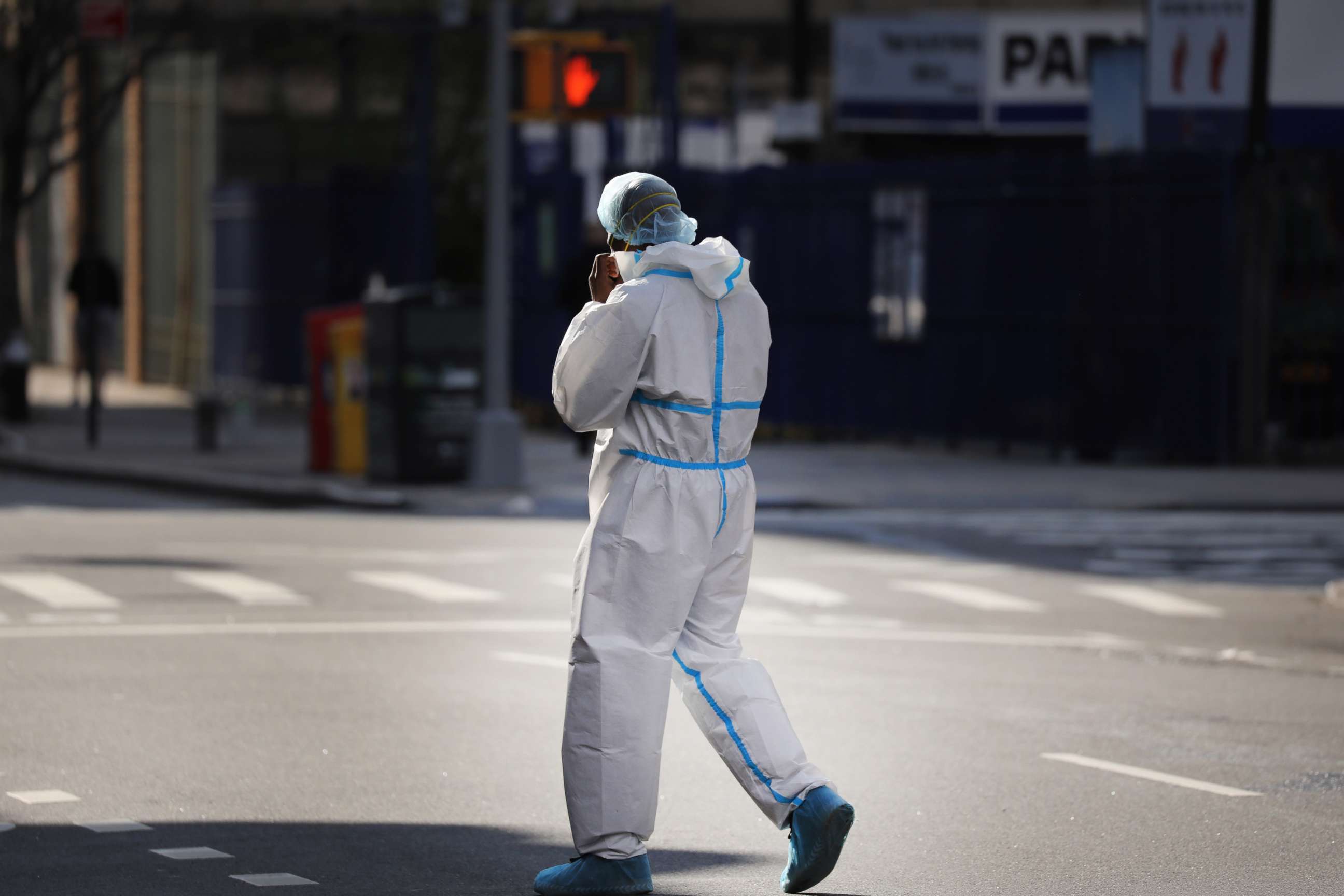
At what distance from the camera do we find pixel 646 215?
677 centimetres

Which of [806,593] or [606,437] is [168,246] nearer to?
[806,593]

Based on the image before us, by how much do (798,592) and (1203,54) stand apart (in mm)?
12838

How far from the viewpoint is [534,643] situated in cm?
1207

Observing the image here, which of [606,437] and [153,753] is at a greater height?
[606,437]

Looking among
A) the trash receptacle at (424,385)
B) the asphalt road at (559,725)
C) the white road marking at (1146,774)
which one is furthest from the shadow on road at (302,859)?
the trash receptacle at (424,385)

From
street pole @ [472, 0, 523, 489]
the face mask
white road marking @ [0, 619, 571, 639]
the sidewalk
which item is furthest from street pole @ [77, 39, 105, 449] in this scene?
the face mask

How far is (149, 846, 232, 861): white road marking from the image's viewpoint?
23.5 feet

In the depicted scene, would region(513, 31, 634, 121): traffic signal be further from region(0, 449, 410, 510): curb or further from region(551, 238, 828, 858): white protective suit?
region(551, 238, 828, 858): white protective suit

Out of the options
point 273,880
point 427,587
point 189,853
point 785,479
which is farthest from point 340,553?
point 273,880

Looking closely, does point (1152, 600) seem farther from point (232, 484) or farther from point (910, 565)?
point (232, 484)

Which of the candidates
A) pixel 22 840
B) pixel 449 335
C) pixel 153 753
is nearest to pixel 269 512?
pixel 449 335

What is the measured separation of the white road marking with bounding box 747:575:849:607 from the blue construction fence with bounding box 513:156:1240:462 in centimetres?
953

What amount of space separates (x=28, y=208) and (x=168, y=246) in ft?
19.5

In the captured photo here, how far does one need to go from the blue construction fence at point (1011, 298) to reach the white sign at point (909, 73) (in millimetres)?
11050
